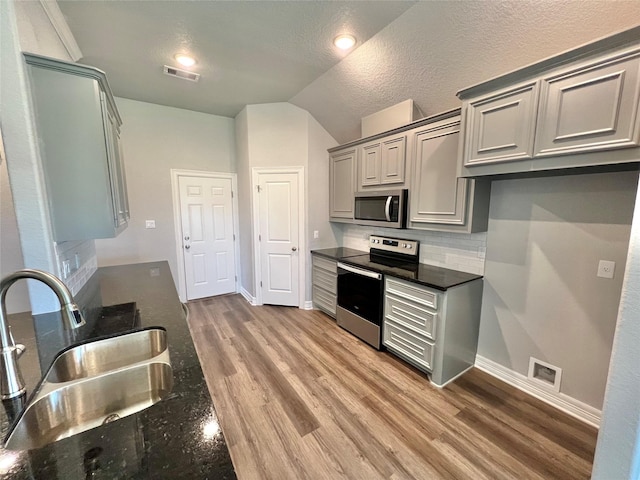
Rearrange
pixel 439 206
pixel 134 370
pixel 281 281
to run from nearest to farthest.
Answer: pixel 134 370 < pixel 439 206 < pixel 281 281

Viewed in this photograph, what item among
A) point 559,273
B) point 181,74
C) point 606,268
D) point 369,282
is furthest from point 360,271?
point 181,74

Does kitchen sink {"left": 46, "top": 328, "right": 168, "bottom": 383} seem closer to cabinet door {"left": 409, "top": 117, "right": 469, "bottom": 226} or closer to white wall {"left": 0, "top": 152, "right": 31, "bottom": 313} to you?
white wall {"left": 0, "top": 152, "right": 31, "bottom": 313}

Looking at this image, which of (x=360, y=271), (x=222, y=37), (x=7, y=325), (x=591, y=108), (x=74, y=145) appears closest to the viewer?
(x=7, y=325)

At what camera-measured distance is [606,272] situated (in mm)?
1775

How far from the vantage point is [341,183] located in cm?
360

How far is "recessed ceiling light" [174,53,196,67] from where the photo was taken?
8.25 feet

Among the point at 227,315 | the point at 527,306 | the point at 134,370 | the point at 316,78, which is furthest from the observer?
the point at 227,315

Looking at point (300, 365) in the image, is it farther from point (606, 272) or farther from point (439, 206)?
point (606, 272)

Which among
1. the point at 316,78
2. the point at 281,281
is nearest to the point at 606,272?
the point at 316,78

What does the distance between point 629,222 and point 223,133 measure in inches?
180

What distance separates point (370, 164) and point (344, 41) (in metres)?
1.22

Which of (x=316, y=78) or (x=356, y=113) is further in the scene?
(x=356, y=113)

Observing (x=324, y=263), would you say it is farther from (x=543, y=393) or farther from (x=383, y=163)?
(x=543, y=393)

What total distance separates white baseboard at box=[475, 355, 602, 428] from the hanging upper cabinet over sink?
5.61ft
